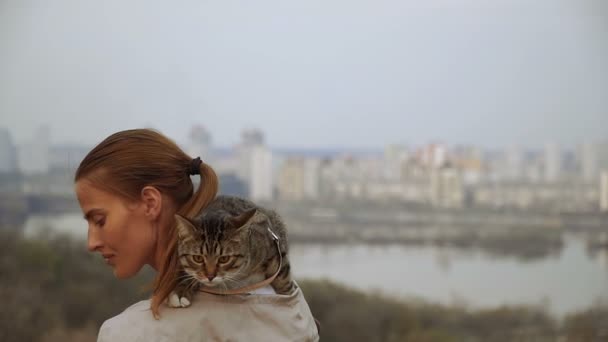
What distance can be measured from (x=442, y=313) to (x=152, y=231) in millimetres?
4070

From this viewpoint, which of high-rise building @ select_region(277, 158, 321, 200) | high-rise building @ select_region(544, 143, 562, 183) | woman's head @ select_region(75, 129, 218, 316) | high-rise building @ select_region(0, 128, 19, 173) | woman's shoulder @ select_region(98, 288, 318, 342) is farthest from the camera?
high-rise building @ select_region(277, 158, 321, 200)

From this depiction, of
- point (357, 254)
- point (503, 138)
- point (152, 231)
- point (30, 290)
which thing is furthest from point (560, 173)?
point (152, 231)

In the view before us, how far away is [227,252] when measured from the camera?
1165 mm

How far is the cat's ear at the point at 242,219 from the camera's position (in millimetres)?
1126

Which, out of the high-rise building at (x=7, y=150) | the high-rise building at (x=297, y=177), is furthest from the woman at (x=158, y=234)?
the high-rise building at (x=7, y=150)

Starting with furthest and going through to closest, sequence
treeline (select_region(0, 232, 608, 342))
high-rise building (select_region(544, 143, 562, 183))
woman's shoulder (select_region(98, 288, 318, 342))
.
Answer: high-rise building (select_region(544, 143, 562, 183)) → treeline (select_region(0, 232, 608, 342)) → woman's shoulder (select_region(98, 288, 318, 342))

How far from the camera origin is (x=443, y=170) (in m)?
5.13

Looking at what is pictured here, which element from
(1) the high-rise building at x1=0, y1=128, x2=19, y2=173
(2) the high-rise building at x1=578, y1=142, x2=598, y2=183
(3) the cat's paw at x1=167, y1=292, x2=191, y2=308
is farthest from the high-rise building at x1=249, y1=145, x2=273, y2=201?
(3) the cat's paw at x1=167, y1=292, x2=191, y2=308

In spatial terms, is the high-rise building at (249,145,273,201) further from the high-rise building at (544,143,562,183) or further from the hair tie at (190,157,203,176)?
the hair tie at (190,157,203,176)

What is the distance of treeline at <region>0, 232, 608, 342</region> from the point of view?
463cm

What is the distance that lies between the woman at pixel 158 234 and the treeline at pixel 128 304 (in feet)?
12.1

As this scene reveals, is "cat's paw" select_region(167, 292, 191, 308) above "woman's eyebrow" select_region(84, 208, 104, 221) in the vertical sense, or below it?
below

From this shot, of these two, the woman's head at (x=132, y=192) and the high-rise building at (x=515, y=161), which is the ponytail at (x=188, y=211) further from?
A: the high-rise building at (x=515, y=161)

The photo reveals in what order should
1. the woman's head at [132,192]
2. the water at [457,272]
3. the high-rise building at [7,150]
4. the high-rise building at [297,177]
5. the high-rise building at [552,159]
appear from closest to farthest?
the woman's head at [132,192] < the high-rise building at [7,150] < the water at [457,272] < the high-rise building at [552,159] < the high-rise building at [297,177]
